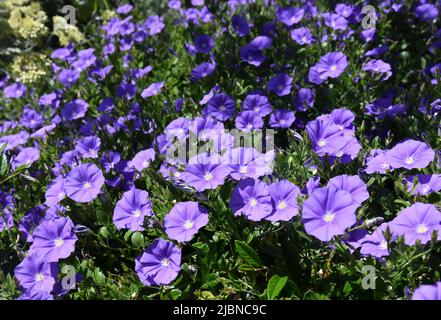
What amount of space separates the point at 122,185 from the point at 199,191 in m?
0.82

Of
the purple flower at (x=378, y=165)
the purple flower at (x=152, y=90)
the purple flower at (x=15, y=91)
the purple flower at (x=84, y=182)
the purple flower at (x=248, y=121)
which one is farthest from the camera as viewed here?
the purple flower at (x=15, y=91)

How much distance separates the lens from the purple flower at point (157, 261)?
247 centimetres

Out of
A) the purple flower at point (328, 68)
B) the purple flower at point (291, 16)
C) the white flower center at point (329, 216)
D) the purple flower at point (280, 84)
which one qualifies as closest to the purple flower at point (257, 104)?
the purple flower at point (280, 84)

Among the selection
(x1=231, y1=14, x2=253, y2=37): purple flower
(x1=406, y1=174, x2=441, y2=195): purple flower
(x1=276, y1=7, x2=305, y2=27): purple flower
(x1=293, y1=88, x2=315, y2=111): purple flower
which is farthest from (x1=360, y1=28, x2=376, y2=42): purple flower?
(x1=406, y1=174, x2=441, y2=195): purple flower

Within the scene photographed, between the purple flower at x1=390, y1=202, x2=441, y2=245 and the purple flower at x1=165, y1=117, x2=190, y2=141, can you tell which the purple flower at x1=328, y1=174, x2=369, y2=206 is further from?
the purple flower at x1=165, y1=117, x2=190, y2=141

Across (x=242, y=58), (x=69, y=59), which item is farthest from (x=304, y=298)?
(x=69, y=59)

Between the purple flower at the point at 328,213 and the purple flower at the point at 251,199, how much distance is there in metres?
0.20

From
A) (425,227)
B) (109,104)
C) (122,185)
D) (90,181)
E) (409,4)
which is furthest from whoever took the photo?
(409,4)

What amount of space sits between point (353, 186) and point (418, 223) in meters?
0.33

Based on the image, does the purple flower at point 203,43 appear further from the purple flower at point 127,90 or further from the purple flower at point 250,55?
the purple flower at point 127,90

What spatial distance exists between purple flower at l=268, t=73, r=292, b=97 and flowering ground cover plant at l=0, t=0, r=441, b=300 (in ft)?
0.06

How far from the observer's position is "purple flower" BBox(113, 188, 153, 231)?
104 inches

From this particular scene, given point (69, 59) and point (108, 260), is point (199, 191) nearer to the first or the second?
point (108, 260)

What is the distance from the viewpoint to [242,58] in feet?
12.7
